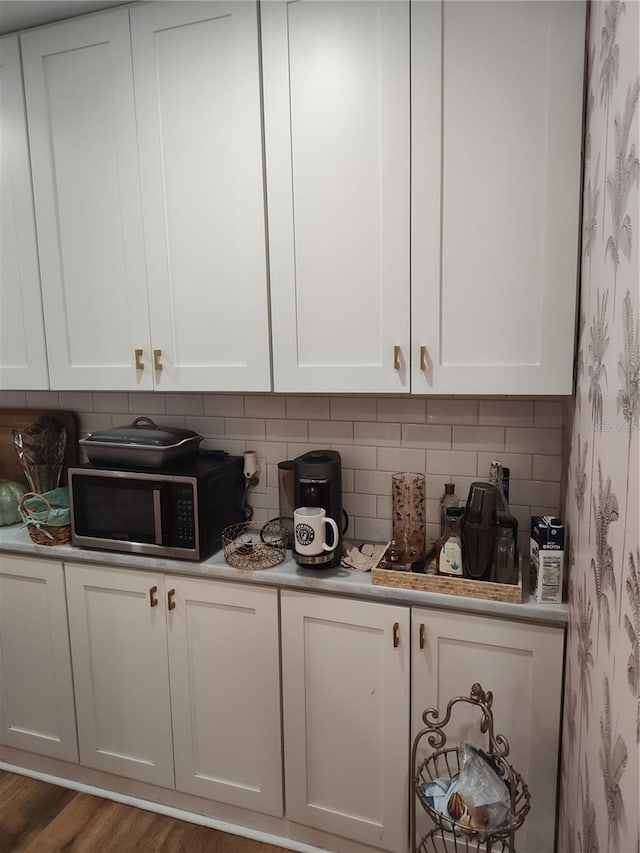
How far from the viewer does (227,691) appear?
1832mm

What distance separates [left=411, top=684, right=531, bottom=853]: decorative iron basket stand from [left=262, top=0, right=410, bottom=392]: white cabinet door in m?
0.86

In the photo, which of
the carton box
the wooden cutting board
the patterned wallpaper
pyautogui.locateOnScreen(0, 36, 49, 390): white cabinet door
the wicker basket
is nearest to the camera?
the patterned wallpaper

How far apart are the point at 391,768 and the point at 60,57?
239 cm

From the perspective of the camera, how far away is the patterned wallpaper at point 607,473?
2.53 ft

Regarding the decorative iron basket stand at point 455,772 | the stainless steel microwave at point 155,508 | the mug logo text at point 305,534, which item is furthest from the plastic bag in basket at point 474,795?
the stainless steel microwave at point 155,508

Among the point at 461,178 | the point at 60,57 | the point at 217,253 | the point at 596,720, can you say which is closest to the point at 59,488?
the point at 217,253

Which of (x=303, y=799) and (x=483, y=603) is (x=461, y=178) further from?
(x=303, y=799)

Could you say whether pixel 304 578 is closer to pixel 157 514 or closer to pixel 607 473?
pixel 157 514

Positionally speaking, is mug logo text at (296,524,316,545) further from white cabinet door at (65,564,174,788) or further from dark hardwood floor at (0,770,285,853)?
dark hardwood floor at (0,770,285,853)

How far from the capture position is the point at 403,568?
64.9 inches

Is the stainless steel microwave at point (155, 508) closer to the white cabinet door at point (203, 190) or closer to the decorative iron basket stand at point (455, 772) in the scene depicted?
the white cabinet door at point (203, 190)

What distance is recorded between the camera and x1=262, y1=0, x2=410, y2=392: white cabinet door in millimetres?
1500

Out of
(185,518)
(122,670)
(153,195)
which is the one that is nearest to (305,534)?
(185,518)

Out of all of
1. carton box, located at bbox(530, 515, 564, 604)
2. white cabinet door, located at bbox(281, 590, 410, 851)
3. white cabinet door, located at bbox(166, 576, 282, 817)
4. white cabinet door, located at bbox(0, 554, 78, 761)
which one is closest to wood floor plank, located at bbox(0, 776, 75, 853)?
white cabinet door, located at bbox(0, 554, 78, 761)
